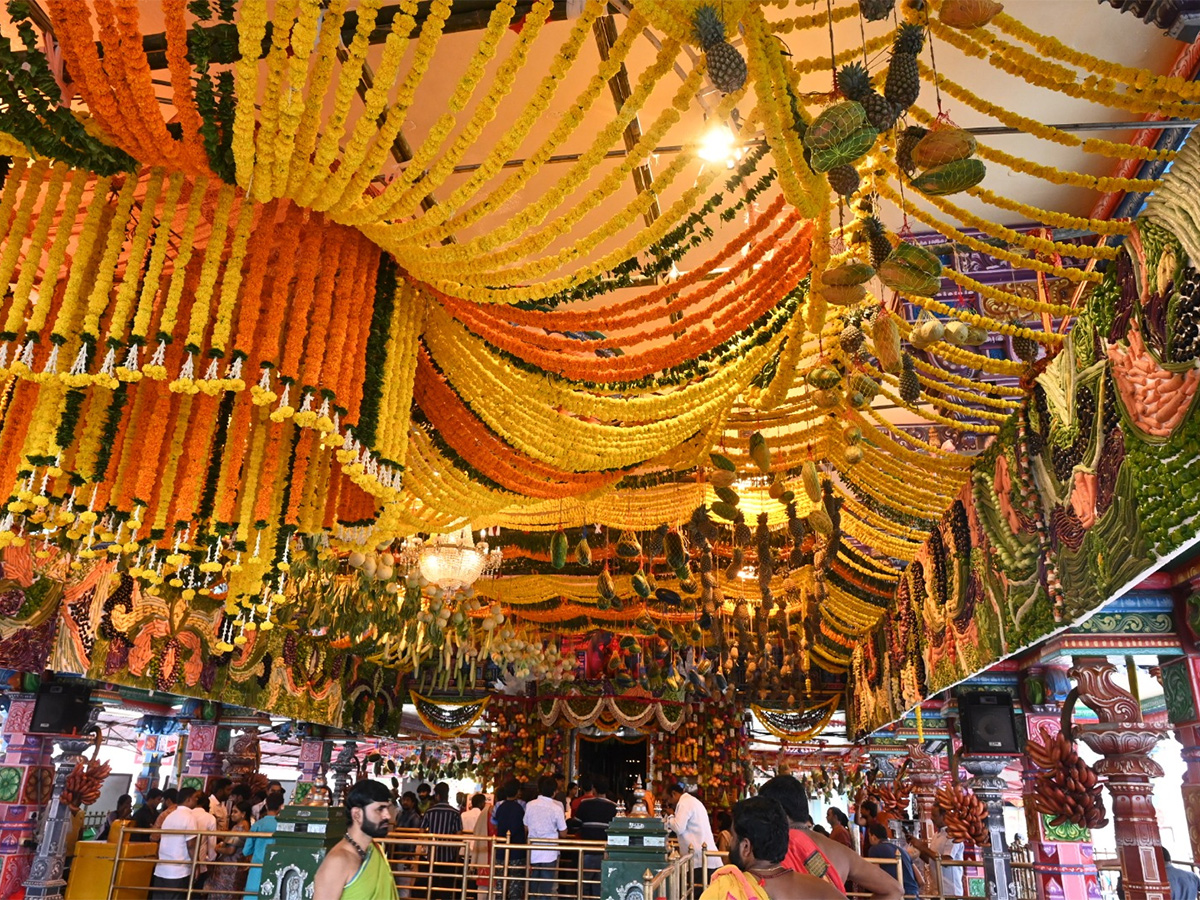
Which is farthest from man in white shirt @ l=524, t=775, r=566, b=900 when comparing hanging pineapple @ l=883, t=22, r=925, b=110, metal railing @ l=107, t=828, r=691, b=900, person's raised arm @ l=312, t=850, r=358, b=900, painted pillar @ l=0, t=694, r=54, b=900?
hanging pineapple @ l=883, t=22, r=925, b=110

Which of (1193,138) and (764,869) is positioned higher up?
(1193,138)

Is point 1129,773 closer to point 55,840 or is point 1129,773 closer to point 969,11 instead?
point 969,11

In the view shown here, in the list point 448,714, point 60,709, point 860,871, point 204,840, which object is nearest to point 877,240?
point 860,871

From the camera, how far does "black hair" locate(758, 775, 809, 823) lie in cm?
354

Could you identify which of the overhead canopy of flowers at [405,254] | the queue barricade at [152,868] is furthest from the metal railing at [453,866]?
the overhead canopy of flowers at [405,254]

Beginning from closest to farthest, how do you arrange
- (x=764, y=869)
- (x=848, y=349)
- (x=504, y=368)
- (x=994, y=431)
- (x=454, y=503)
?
(x=764, y=869) → (x=848, y=349) → (x=504, y=368) → (x=454, y=503) → (x=994, y=431)

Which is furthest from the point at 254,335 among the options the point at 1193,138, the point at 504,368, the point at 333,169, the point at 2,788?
the point at 2,788

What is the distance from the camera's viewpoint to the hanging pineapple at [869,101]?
6.62 feet

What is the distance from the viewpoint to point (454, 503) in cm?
440

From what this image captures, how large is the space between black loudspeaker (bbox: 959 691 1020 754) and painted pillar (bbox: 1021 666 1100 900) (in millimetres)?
525

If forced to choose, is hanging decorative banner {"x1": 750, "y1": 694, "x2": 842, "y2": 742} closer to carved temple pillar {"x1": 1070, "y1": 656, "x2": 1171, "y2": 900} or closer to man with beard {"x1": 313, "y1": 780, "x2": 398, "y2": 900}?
carved temple pillar {"x1": 1070, "y1": 656, "x2": 1171, "y2": 900}

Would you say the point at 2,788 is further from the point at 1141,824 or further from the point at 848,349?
the point at 1141,824

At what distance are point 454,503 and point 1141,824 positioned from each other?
4.81 metres

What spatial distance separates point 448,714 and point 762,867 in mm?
14423
